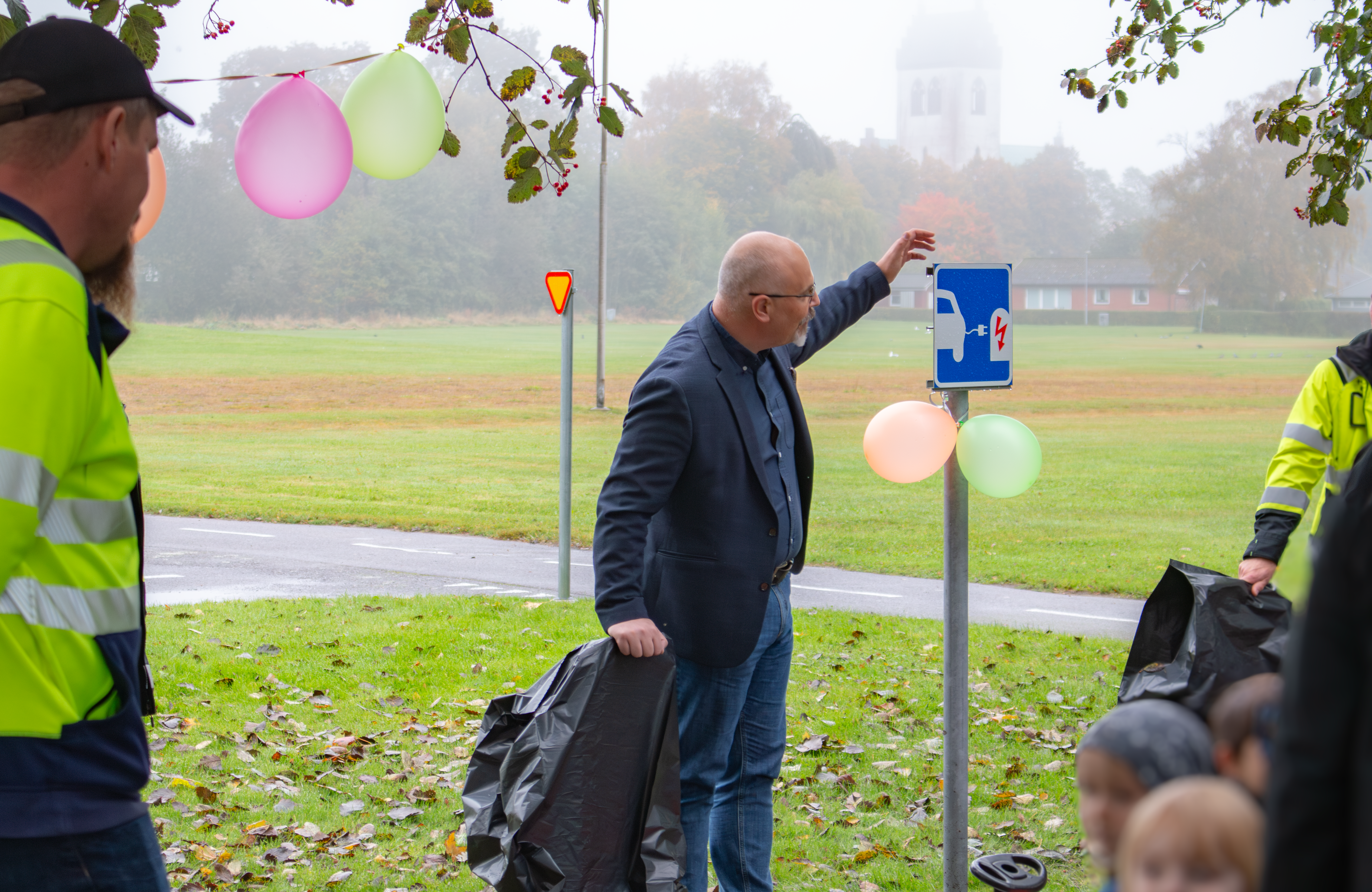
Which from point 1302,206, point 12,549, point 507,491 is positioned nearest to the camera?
point 12,549

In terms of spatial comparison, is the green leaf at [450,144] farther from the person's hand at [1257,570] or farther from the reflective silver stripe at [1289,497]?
the reflective silver stripe at [1289,497]

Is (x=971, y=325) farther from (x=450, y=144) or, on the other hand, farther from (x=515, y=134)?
(x=450, y=144)

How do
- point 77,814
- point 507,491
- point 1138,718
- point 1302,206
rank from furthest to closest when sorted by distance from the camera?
point 507,491
point 1302,206
point 77,814
point 1138,718

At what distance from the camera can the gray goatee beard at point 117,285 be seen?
1.71 m

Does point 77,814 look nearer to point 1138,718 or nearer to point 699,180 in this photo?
point 1138,718

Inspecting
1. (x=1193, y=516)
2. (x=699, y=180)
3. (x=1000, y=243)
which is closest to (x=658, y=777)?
(x=1193, y=516)

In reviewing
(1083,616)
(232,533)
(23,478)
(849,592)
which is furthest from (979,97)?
(23,478)

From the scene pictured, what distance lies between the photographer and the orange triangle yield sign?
8.31 m

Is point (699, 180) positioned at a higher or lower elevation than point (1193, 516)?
higher

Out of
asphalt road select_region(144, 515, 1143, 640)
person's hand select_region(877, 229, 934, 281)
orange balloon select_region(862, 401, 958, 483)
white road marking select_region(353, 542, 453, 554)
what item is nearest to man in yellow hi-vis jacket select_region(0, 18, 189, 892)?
orange balloon select_region(862, 401, 958, 483)

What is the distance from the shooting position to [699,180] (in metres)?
57.8

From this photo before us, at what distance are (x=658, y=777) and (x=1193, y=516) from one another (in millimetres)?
13665

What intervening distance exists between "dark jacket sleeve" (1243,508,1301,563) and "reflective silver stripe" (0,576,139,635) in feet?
10.0

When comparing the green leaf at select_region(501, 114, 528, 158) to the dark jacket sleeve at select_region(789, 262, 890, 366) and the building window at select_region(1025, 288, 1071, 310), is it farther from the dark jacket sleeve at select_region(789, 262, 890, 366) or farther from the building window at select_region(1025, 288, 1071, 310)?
the building window at select_region(1025, 288, 1071, 310)
